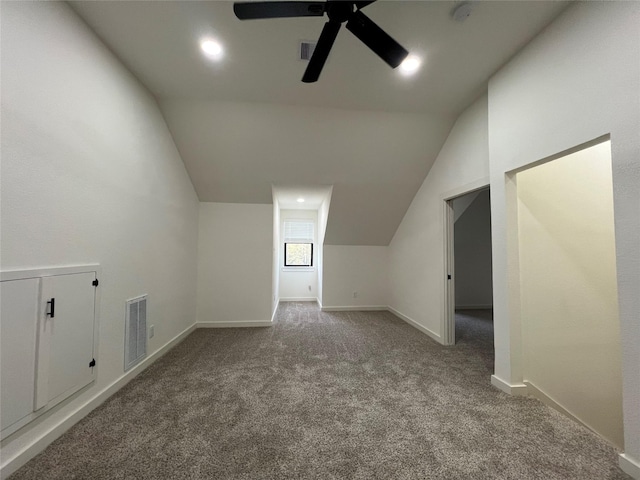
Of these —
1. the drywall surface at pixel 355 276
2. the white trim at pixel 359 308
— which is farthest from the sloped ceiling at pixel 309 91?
the white trim at pixel 359 308

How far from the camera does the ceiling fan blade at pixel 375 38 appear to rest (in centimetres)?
132

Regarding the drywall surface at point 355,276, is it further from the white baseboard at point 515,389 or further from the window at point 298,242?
the white baseboard at point 515,389

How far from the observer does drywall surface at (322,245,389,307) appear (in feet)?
16.0

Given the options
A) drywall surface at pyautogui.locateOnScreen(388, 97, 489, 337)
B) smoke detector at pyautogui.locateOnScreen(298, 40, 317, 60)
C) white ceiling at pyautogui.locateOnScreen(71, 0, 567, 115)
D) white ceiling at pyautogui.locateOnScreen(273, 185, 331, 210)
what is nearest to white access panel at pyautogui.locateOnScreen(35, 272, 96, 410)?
white ceiling at pyautogui.locateOnScreen(71, 0, 567, 115)

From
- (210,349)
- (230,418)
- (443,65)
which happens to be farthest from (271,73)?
(210,349)

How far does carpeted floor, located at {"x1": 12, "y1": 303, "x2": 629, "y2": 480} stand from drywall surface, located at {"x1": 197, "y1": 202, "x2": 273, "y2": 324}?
117cm

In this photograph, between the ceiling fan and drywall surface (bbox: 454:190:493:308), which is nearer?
the ceiling fan

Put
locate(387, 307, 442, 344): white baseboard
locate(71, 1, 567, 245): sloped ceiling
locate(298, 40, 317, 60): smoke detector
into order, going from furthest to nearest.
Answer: locate(387, 307, 442, 344): white baseboard, locate(298, 40, 317, 60): smoke detector, locate(71, 1, 567, 245): sloped ceiling

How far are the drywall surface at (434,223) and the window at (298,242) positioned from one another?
2223 millimetres

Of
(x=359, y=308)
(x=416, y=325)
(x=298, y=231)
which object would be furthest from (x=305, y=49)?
(x=298, y=231)

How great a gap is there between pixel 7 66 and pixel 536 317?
385 cm

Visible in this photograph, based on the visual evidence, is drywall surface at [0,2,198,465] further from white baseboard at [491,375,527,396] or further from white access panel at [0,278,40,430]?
white baseboard at [491,375,527,396]

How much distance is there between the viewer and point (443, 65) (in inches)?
80.1

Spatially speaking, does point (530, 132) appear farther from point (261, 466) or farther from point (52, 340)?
point (52, 340)
